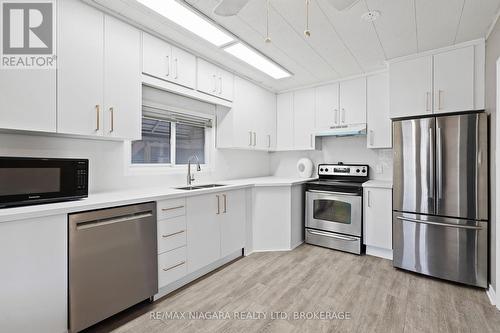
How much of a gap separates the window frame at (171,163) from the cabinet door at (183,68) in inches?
19.2

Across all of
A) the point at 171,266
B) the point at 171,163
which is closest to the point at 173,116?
the point at 171,163

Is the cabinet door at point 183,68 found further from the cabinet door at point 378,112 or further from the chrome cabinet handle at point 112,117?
the cabinet door at point 378,112

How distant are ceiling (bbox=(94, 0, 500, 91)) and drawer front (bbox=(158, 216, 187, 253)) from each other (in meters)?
1.75

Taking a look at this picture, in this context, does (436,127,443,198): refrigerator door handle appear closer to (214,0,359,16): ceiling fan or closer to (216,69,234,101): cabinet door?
(214,0,359,16): ceiling fan

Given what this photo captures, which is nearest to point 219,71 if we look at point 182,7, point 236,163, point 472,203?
point 182,7

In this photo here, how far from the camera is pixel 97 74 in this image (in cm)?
186

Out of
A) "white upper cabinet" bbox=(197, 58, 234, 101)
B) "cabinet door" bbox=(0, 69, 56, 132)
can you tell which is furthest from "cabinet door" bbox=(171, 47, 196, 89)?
"cabinet door" bbox=(0, 69, 56, 132)

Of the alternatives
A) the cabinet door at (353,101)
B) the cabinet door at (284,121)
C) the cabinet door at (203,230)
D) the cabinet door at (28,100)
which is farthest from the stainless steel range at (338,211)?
the cabinet door at (28,100)

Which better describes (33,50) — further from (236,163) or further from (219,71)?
(236,163)

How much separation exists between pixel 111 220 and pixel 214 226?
107 centimetres

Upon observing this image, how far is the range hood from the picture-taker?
10.8ft

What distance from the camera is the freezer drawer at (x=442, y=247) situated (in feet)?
7.21

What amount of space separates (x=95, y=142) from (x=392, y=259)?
11.3ft

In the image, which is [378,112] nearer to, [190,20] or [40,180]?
[190,20]
